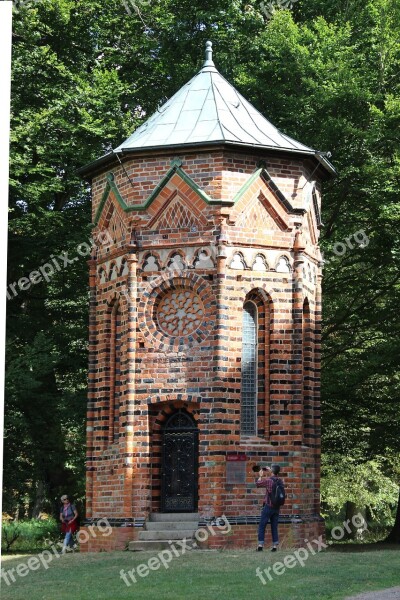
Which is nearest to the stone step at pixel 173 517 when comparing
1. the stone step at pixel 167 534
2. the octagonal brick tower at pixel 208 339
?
the octagonal brick tower at pixel 208 339

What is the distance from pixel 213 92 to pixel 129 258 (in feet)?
11.9

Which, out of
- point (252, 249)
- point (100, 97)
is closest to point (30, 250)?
point (100, 97)

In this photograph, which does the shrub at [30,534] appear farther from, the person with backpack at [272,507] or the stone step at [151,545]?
the person with backpack at [272,507]

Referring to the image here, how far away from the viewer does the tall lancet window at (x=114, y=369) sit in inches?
698

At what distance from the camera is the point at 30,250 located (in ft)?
74.9

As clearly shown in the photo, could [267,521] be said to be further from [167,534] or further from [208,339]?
[208,339]

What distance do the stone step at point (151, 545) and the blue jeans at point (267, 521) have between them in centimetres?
119

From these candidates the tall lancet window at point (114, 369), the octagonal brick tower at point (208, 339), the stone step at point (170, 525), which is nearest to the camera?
the stone step at point (170, 525)

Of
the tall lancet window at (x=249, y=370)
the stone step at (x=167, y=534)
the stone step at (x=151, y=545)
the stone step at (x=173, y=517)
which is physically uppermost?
the tall lancet window at (x=249, y=370)

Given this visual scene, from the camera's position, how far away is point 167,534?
16.3 metres

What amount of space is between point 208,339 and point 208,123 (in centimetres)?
377

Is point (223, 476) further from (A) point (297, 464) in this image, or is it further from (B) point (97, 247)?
(B) point (97, 247)

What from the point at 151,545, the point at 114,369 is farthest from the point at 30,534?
the point at 151,545

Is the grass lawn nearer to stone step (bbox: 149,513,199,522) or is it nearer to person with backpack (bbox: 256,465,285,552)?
person with backpack (bbox: 256,465,285,552)
